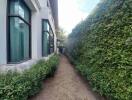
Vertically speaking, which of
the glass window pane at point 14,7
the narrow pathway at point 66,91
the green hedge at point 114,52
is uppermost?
the glass window pane at point 14,7

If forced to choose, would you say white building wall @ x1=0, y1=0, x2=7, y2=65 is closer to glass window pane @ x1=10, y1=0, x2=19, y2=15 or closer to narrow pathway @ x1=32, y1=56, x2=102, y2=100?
glass window pane @ x1=10, y1=0, x2=19, y2=15

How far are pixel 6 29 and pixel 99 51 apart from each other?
Result: 2.98 m

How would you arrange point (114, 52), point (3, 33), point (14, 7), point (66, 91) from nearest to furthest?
point (114, 52) → point (3, 33) → point (14, 7) → point (66, 91)

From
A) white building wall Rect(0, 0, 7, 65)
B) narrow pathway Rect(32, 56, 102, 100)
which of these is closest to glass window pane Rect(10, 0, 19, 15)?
white building wall Rect(0, 0, 7, 65)

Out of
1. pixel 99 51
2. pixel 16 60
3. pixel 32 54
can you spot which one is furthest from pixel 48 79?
pixel 99 51

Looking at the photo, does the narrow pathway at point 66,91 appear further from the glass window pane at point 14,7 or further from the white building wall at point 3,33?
the glass window pane at point 14,7

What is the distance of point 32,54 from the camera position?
23.8 ft

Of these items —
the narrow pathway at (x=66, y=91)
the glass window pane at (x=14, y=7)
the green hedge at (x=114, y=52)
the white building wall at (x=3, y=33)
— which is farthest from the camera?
the narrow pathway at (x=66, y=91)

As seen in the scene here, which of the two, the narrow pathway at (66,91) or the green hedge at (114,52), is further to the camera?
the narrow pathway at (66,91)

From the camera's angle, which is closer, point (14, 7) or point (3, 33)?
point (3, 33)

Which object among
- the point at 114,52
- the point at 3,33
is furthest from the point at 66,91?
the point at 3,33

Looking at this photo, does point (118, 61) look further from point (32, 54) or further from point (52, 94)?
point (32, 54)

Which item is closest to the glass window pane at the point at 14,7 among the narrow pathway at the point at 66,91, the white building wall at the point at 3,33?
the white building wall at the point at 3,33

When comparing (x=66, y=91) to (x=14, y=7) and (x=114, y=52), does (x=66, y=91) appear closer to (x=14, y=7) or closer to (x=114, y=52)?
(x=114, y=52)
